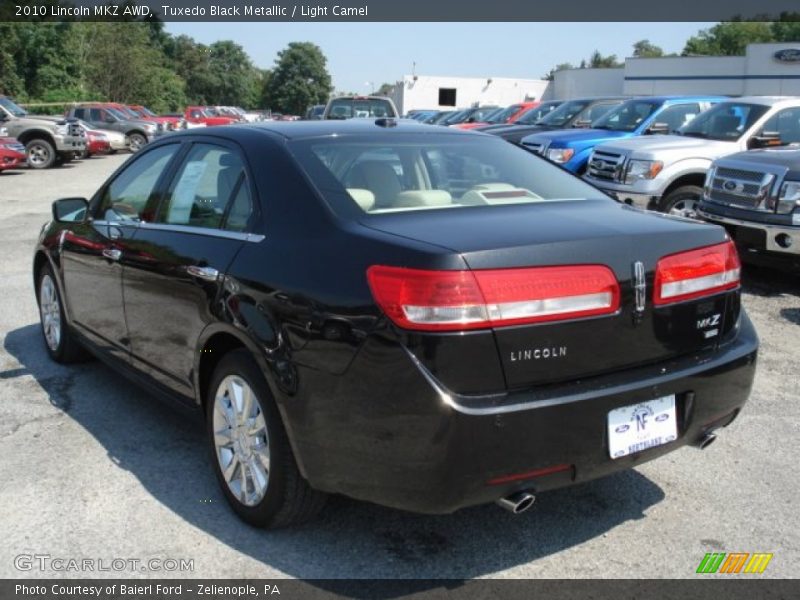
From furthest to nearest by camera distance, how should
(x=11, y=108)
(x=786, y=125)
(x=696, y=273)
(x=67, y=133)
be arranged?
(x=11, y=108) < (x=67, y=133) < (x=786, y=125) < (x=696, y=273)

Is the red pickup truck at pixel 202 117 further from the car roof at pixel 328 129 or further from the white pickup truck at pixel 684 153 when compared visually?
the car roof at pixel 328 129

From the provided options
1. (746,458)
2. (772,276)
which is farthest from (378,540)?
(772,276)

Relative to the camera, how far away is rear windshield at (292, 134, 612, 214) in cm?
333

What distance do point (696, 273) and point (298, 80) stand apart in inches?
4655

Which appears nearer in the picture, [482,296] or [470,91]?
[482,296]

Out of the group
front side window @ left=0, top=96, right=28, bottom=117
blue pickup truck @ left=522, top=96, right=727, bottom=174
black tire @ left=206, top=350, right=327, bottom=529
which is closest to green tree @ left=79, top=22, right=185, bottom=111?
front side window @ left=0, top=96, right=28, bottom=117

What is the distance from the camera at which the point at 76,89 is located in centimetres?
4812

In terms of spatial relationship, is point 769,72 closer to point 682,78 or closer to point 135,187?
point 682,78

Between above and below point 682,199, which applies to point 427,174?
above

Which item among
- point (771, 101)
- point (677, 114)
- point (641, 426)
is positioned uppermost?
point (771, 101)

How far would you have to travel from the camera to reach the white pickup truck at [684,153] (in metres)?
8.95

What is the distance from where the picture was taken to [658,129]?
11.0 meters

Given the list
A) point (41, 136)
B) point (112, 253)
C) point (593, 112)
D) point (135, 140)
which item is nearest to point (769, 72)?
point (135, 140)

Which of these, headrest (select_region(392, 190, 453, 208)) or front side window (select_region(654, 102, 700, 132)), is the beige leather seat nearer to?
headrest (select_region(392, 190, 453, 208))
